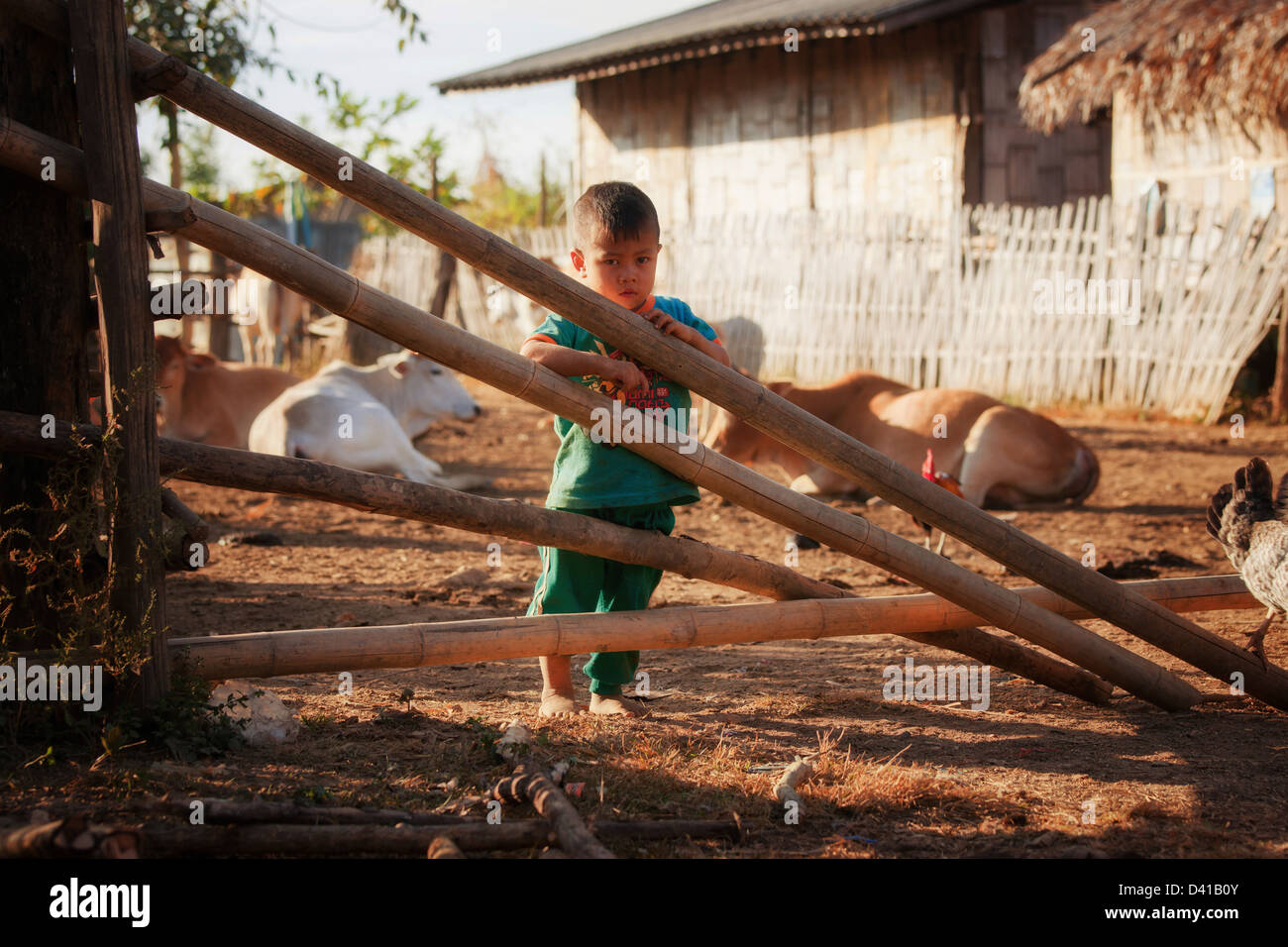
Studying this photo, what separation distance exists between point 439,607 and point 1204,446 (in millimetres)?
7558

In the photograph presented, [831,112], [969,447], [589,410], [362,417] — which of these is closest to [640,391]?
[589,410]

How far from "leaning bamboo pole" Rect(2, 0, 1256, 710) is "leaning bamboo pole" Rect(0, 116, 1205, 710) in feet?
0.33

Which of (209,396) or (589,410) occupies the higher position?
(209,396)

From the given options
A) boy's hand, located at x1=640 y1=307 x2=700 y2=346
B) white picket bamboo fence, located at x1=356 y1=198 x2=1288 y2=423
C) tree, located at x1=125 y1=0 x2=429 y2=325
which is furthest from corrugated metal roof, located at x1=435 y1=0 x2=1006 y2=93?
boy's hand, located at x1=640 y1=307 x2=700 y2=346

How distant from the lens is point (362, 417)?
835 cm

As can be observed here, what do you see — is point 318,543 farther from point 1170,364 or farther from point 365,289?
point 1170,364

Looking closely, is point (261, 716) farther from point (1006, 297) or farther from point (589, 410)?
point (1006, 297)

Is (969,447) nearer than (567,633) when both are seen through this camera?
No

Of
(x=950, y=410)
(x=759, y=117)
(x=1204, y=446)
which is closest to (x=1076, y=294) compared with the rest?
(x=1204, y=446)

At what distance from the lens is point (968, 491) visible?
8.02m

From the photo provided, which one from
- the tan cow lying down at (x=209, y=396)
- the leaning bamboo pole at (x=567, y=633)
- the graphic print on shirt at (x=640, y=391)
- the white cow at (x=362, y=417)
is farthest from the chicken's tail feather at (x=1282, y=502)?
the tan cow lying down at (x=209, y=396)

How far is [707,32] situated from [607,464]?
1337 centimetres

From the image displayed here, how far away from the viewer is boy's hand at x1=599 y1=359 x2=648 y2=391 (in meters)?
3.43
